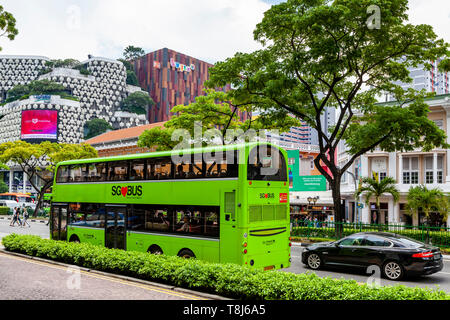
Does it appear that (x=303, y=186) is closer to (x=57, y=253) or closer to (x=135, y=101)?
(x=57, y=253)

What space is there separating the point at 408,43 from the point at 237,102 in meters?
8.72

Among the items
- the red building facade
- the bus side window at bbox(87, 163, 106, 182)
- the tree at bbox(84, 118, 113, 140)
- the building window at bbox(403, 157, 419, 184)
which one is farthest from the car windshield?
the red building facade

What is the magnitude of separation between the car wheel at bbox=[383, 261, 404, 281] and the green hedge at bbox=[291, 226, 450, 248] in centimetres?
961

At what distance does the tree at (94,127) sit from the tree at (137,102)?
1267 cm

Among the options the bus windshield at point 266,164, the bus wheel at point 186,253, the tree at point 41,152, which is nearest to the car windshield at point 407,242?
the bus windshield at point 266,164

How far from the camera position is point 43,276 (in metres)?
12.0

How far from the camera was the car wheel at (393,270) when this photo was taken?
1250 cm

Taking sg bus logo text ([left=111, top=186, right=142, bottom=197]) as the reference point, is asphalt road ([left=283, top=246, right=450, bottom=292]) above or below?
below

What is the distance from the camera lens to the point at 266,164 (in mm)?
12664

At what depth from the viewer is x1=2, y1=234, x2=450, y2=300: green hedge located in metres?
7.70

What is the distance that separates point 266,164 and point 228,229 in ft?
7.56

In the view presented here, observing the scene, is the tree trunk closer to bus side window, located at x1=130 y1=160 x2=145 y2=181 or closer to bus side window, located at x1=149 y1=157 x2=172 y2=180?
bus side window, located at x1=149 y1=157 x2=172 y2=180

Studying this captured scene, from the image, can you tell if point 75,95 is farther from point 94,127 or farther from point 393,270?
point 393,270

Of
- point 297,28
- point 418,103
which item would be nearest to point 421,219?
point 418,103
